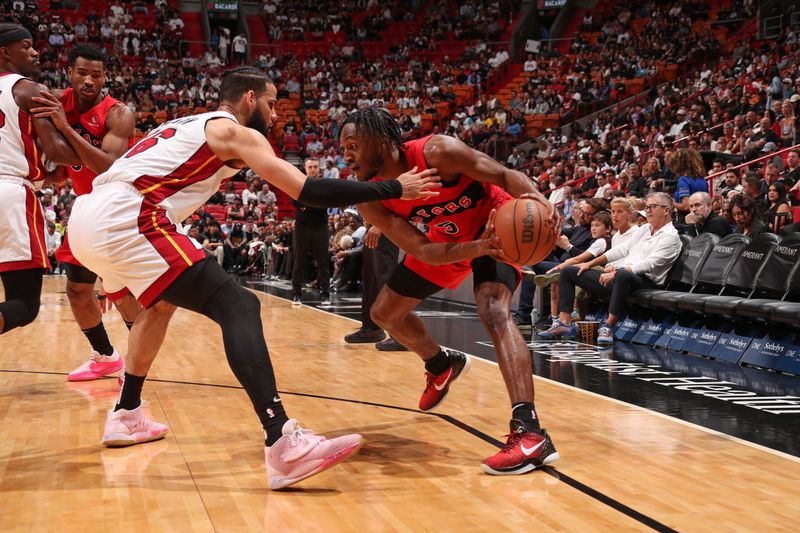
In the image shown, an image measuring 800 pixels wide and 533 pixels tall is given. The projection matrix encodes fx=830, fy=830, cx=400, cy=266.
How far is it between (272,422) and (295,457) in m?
0.16

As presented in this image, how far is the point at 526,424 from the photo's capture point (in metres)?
3.30

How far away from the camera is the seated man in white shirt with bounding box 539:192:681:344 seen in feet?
23.3

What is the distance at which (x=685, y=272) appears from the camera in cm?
702

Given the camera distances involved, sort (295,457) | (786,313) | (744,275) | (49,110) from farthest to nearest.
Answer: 1. (744,275)
2. (786,313)
3. (49,110)
4. (295,457)

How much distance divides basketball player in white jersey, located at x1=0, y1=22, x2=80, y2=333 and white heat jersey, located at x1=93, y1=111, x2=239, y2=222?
0.76 meters

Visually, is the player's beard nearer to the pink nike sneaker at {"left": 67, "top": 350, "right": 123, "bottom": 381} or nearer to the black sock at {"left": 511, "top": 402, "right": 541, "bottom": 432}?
the black sock at {"left": 511, "top": 402, "right": 541, "bottom": 432}

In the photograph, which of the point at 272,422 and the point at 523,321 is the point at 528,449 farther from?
the point at 523,321

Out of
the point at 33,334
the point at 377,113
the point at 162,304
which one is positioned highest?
the point at 377,113

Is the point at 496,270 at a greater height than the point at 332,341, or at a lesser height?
greater

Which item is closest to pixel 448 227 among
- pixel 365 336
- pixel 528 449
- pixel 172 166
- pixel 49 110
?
pixel 528 449

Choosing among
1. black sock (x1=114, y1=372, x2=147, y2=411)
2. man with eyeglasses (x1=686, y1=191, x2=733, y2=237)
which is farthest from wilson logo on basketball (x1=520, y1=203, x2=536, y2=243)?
man with eyeglasses (x1=686, y1=191, x2=733, y2=237)

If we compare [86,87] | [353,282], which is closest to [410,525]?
[86,87]

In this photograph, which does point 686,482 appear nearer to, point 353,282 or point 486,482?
point 486,482

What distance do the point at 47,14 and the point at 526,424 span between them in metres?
27.9
